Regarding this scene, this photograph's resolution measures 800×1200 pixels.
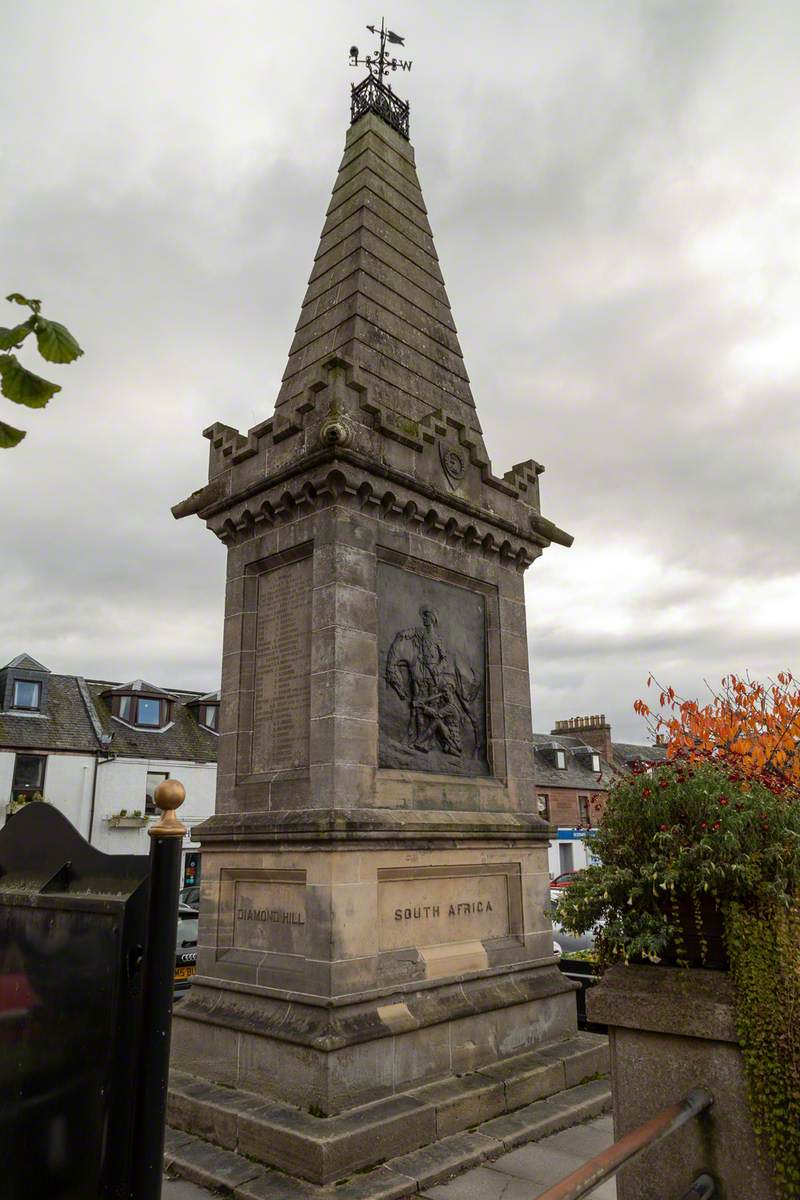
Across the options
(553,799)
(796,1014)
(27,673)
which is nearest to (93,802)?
(27,673)

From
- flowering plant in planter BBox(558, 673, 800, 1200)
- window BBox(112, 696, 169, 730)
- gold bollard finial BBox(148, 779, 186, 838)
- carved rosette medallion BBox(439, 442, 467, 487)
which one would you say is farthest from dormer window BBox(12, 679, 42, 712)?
gold bollard finial BBox(148, 779, 186, 838)

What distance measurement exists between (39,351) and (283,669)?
6572 mm

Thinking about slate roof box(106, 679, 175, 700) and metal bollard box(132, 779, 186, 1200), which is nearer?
metal bollard box(132, 779, 186, 1200)

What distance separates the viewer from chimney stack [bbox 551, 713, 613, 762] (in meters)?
47.5

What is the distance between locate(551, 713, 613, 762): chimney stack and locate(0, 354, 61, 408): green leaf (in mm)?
46801

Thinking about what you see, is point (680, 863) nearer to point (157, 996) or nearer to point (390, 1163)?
point (157, 996)

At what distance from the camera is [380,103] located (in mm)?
12492

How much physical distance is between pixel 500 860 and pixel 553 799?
34.6 meters

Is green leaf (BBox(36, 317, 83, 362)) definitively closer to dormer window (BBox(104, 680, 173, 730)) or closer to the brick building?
dormer window (BBox(104, 680, 173, 730))

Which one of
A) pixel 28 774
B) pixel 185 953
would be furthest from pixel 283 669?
pixel 28 774

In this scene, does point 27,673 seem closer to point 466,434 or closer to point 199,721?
point 199,721

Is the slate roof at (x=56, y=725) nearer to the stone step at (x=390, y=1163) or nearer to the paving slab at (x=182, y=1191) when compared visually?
the stone step at (x=390, y=1163)

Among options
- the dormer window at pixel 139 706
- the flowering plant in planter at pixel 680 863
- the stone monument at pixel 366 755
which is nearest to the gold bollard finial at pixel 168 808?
Result: the flowering plant in planter at pixel 680 863

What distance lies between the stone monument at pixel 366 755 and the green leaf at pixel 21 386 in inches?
222
